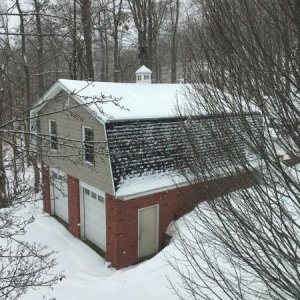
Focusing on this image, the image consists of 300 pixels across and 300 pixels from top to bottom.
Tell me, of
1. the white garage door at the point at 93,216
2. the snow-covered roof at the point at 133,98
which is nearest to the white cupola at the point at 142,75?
the snow-covered roof at the point at 133,98

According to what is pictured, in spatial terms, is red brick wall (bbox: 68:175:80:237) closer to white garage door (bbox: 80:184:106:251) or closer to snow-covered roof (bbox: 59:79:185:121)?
white garage door (bbox: 80:184:106:251)

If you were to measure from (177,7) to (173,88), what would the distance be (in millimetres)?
15434

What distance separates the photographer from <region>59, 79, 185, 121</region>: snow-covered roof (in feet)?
39.9

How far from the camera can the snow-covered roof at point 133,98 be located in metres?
12.2

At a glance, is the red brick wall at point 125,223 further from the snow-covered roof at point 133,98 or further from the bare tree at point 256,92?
the bare tree at point 256,92

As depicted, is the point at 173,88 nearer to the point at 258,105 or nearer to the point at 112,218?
the point at 112,218

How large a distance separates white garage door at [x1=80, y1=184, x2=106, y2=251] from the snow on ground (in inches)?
17.6

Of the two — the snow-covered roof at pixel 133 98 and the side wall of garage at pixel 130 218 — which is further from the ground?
the snow-covered roof at pixel 133 98

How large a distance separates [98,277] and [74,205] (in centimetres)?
393

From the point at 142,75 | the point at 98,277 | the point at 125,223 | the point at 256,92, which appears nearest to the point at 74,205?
the point at 125,223

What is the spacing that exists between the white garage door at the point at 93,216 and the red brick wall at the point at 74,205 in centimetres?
18

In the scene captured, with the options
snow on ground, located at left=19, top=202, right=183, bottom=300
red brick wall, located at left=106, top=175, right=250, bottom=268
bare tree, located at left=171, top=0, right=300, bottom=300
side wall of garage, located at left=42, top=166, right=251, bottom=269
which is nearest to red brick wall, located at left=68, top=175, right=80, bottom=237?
snow on ground, located at left=19, top=202, right=183, bottom=300

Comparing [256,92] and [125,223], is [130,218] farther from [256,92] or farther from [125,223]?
[256,92]

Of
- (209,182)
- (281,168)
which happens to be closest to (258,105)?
(281,168)
